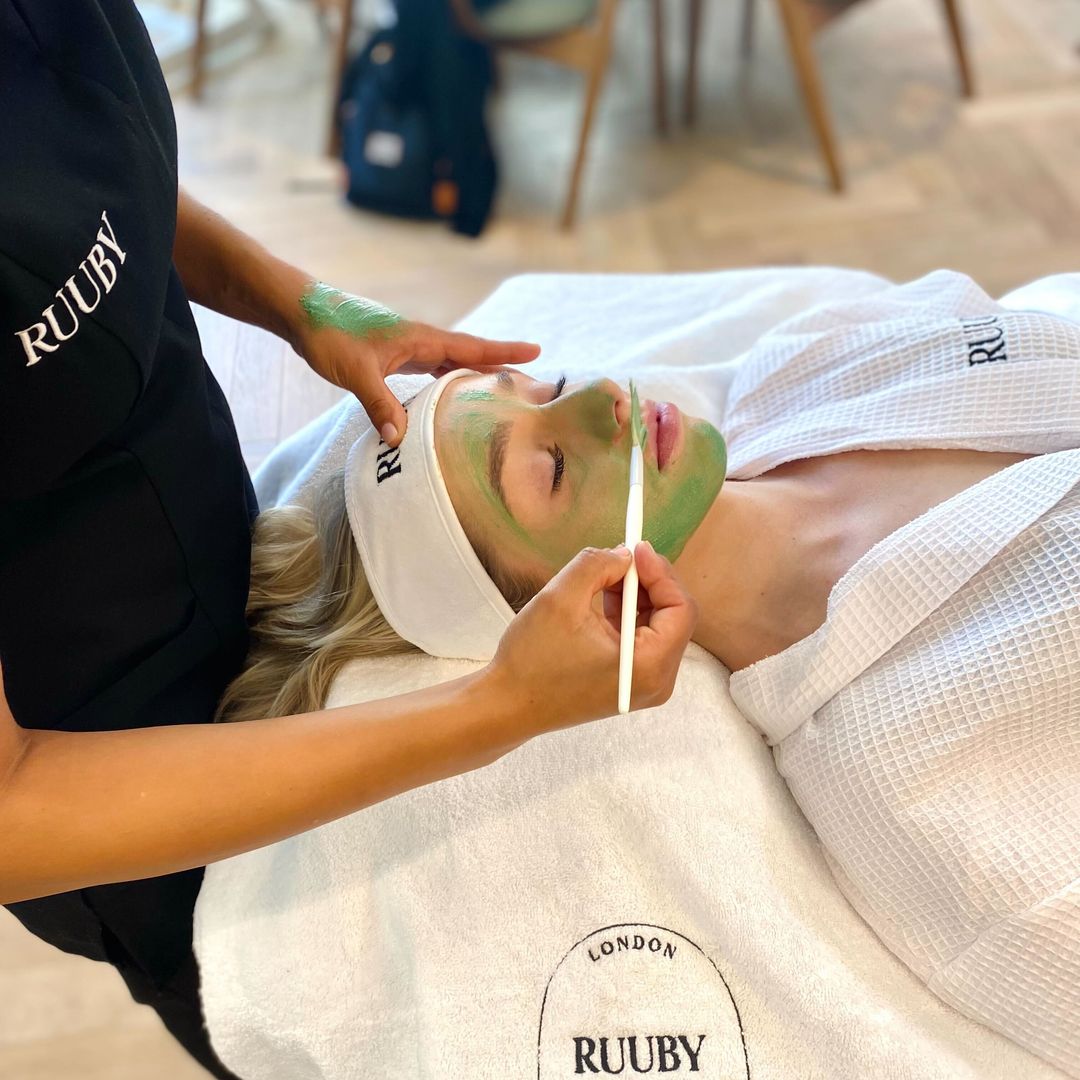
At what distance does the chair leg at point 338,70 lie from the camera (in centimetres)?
311

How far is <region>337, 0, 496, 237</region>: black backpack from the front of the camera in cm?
291

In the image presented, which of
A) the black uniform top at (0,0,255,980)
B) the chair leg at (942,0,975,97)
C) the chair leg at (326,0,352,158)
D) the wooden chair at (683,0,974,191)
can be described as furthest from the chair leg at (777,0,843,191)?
the black uniform top at (0,0,255,980)

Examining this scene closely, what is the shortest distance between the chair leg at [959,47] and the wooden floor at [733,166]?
2.3 inches

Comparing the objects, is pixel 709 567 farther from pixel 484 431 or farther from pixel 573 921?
pixel 573 921

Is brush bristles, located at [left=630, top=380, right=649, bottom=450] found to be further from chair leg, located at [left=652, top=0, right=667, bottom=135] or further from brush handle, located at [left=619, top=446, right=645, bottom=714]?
chair leg, located at [left=652, top=0, right=667, bottom=135]

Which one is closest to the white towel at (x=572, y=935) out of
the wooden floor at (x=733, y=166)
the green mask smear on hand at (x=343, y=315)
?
the green mask smear on hand at (x=343, y=315)

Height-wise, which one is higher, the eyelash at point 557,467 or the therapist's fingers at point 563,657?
the therapist's fingers at point 563,657

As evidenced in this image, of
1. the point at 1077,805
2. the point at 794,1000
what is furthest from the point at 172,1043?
the point at 1077,805

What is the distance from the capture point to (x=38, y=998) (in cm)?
172

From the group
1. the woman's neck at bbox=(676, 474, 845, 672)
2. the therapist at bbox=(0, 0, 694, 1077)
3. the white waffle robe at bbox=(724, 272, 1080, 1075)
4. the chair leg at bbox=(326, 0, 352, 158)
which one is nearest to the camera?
the therapist at bbox=(0, 0, 694, 1077)

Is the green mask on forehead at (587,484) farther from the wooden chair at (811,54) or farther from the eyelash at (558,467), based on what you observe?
the wooden chair at (811,54)

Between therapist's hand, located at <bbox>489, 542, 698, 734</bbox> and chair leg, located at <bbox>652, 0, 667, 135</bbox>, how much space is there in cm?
→ 282

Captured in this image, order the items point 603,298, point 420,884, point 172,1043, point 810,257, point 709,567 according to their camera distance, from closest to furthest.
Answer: point 420,884
point 709,567
point 172,1043
point 603,298
point 810,257

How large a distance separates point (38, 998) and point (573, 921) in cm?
114
